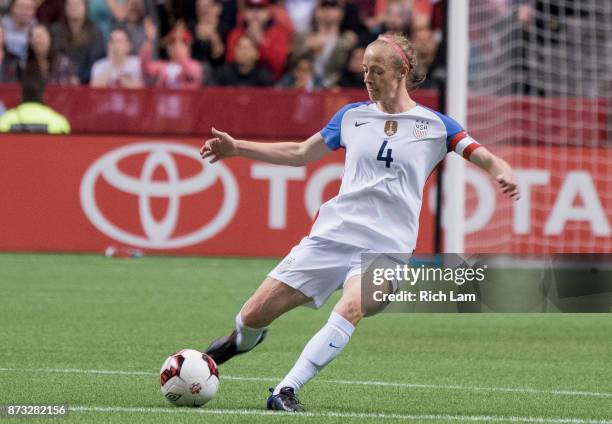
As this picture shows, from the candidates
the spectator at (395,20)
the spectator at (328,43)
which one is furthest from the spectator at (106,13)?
the spectator at (395,20)

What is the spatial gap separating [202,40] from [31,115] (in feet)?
11.1

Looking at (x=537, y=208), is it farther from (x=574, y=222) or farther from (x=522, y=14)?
(x=522, y=14)

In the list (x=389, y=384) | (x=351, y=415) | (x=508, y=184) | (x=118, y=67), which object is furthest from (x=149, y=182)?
(x=508, y=184)

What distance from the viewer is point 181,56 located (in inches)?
747

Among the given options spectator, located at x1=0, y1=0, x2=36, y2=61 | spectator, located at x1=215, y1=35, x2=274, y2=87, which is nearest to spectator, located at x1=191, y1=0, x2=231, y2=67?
spectator, located at x1=215, y1=35, x2=274, y2=87

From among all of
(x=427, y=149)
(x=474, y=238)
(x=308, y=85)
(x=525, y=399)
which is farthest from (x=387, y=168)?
(x=308, y=85)

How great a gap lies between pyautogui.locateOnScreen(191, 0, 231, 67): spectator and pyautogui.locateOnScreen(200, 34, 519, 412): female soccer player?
1205 cm

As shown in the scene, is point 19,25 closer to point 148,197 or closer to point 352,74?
point 148,197

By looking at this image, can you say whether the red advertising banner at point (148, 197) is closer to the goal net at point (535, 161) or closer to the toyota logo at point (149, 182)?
the toyota logo at point (149, 182)

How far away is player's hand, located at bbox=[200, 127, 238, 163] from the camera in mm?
7313

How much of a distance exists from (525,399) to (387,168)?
59.2 inches

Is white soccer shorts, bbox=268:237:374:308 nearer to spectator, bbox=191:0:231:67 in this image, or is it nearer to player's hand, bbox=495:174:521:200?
player's hand, bbox=495:174:521:200

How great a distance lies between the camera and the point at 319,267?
23.5ft

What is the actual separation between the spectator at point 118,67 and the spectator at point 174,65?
0.20 m
